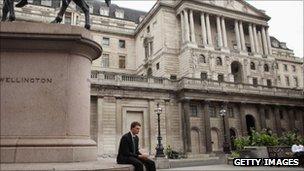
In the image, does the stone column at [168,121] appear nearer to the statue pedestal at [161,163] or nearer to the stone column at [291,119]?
the statue pedestal at [161,163]

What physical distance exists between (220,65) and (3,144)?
135 feet

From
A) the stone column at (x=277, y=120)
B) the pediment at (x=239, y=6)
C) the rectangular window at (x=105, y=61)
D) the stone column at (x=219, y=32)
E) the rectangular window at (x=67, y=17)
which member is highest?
the pediment at (x=239, y=6)

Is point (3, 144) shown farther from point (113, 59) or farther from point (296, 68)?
point (296, 68)

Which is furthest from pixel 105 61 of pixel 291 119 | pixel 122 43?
pixel 291 119

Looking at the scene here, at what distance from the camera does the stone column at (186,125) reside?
35.2m

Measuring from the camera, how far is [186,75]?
140 ft

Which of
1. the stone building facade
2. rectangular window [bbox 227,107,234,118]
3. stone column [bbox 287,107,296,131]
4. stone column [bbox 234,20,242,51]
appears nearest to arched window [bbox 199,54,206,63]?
the stone building facade

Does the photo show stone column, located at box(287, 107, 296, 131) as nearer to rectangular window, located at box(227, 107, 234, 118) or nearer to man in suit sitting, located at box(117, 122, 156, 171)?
rectangular window, located at box(227, 107, 234, 118)

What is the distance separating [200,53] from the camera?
142 feet

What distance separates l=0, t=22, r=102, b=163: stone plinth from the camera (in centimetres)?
647

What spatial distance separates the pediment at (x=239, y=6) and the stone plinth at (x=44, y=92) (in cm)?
4266

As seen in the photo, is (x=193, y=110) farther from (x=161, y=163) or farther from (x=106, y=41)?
(x=106, y=41)

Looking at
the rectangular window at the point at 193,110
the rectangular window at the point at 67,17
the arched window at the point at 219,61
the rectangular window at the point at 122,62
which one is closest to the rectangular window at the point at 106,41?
the rectangular window at the point at 122,62

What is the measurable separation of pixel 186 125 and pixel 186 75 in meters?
9.22
